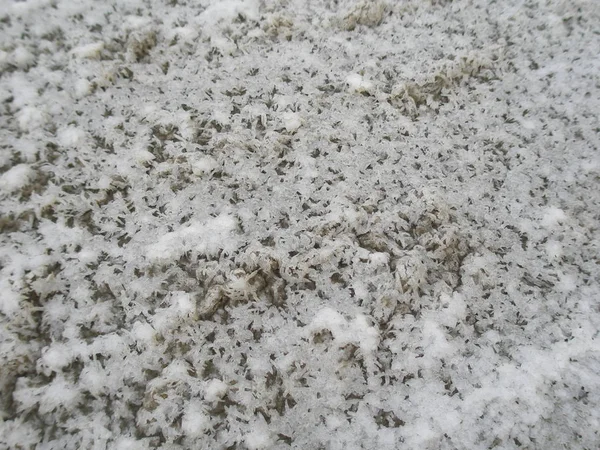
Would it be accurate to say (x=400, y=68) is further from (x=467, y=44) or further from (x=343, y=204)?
(x=343, y=204)

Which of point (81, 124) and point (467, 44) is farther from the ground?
point (467, 44)

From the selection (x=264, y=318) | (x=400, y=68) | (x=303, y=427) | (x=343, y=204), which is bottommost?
(x=303, y=427)

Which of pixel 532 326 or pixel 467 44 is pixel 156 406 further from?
pixel 467 44

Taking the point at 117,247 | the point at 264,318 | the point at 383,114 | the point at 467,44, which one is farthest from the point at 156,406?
the point at 467,44

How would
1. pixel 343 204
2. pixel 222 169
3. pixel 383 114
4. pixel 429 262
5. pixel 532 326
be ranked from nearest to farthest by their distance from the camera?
pixel 532 326 → pixel 429 262 → pixel 343 204 → pixel 222 169 → pixel 383 114

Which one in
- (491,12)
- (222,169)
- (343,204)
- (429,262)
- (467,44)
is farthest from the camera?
(491,12)

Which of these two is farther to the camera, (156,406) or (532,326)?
(532,326)

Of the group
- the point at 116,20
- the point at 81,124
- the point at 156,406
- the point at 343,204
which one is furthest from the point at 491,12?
the point at 156,406
